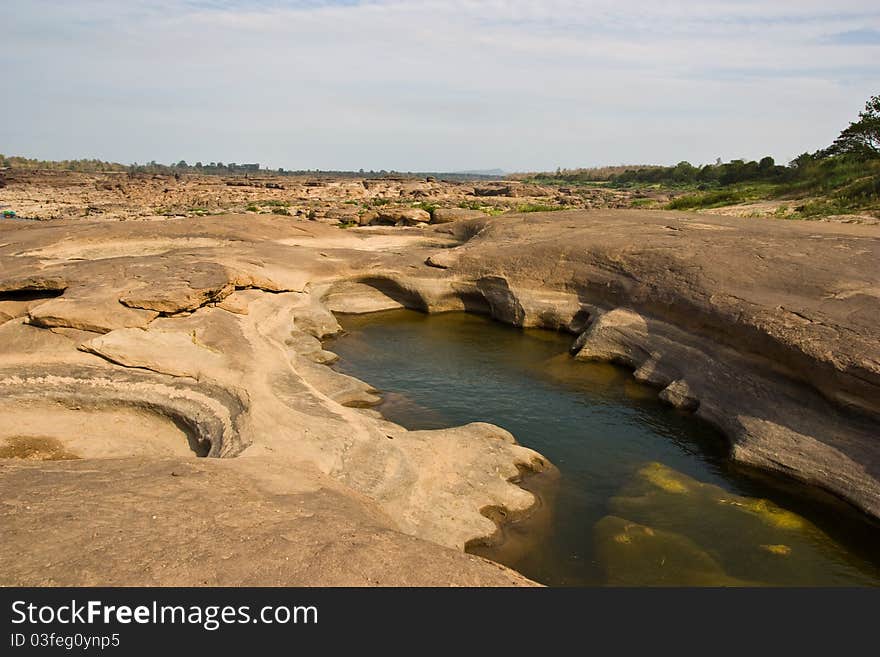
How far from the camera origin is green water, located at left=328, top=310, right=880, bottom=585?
312 inches

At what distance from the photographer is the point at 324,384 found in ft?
42.7

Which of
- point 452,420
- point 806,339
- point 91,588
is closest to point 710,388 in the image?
point 806,339

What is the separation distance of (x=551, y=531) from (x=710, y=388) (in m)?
5.73

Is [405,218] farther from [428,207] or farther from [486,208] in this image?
[486,208]

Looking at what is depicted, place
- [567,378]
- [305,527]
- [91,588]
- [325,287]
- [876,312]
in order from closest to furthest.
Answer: [91,588], [305,527], [876,312], [567,378], [325,287]

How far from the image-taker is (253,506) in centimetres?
620

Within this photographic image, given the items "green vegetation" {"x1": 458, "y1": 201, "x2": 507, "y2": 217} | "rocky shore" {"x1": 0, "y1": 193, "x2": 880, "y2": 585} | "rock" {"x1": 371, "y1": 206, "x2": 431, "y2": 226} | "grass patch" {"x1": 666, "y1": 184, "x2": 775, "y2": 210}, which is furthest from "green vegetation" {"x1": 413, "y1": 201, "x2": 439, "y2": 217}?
"grass patch" {"x1": 666, "y1": 184, "x2": 775, "y2": 210}

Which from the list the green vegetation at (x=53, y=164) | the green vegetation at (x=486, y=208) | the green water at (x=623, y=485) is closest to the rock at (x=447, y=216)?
the green vegetation at (x=486, y=208)

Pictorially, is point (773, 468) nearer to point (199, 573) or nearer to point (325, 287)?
point (199, 573)

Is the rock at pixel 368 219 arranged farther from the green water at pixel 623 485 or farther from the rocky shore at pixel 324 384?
the green water at pixel 623 485

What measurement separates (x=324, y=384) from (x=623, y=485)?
264 inches

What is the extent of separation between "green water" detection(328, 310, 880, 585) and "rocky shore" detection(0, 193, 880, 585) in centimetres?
61

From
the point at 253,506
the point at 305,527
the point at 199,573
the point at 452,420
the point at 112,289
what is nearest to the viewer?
the point at 199,573

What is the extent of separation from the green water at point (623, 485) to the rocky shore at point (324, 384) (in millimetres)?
606
